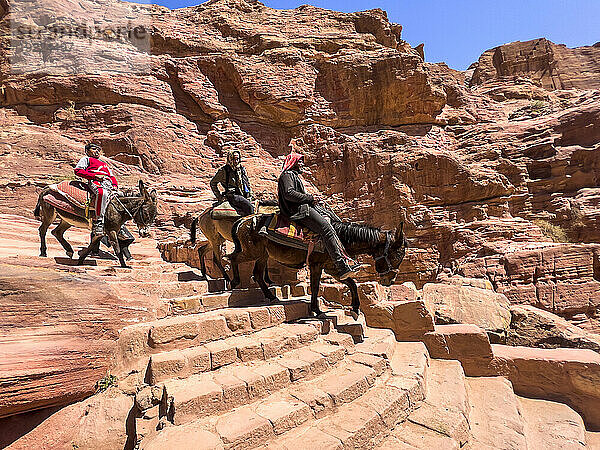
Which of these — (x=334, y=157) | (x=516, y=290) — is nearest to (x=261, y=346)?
(x=516, y=290)

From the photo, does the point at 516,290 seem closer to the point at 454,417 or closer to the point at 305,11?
the point at 454,417

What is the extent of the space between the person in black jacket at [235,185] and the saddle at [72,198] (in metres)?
2.54

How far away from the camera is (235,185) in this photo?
6.78 meters

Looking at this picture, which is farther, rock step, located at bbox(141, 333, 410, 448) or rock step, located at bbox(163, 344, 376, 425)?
rock step, located at bbox(163, 344, 376, 425)

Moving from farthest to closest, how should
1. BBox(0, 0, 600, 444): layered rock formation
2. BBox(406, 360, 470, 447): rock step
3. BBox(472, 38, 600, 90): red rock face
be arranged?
BBox(472, 38, 600, 90): red rock face → BBox(0, 0, 600, 444): layered rock formation → BBox(406, 360, 470, 447): rock step

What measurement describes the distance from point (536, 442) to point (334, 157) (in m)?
21.9

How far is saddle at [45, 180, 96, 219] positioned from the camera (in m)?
6.13

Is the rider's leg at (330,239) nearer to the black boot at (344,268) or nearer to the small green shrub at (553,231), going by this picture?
the black boot at (344,268)

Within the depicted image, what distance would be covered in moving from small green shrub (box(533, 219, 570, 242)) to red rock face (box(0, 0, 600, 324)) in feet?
0.51

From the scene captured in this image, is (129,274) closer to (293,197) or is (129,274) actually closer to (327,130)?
Answer: (293,197)

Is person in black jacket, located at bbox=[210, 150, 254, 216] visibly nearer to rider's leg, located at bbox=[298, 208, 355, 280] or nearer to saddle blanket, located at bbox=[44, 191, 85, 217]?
rider's leg, located at bbox=[298, 208, 355, 280]

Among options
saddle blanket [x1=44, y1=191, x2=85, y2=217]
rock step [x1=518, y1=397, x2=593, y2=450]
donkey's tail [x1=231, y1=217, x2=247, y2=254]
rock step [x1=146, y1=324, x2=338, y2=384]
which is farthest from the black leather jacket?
saddle blanket [x1=44, y1=191, x2=85, y2=217]

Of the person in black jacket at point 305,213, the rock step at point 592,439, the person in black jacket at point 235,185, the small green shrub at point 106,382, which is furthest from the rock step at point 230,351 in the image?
the rock step at point 592,439

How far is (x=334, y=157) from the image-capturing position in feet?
79.3
